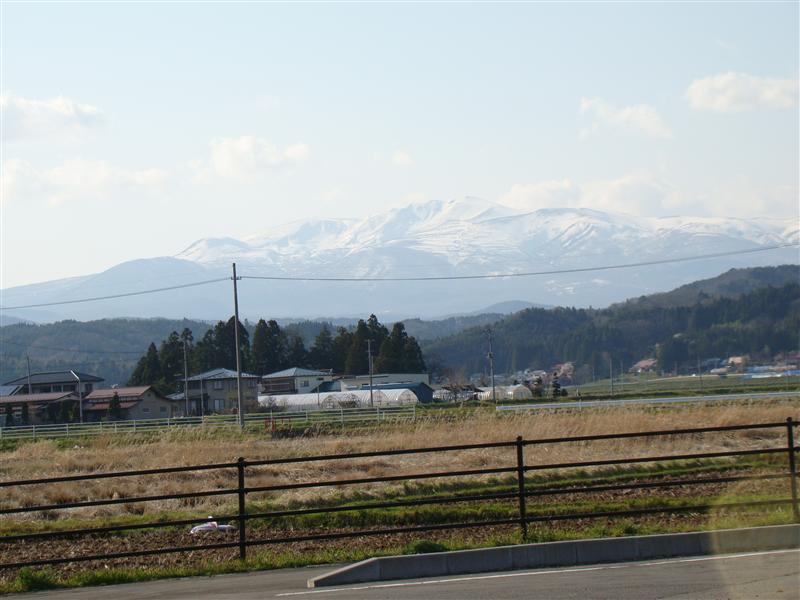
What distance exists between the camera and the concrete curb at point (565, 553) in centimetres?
1224

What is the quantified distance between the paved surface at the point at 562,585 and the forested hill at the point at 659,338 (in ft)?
412

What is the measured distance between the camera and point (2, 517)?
22.5 meters

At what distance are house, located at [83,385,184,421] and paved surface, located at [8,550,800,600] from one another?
2773 inches

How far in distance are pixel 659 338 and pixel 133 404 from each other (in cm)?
11536

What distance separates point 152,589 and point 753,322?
15825cm

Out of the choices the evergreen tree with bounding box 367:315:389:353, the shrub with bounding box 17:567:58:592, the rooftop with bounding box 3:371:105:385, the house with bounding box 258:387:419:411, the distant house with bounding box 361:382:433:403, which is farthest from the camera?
the evergreen tree with bounding box 367:315:389:353

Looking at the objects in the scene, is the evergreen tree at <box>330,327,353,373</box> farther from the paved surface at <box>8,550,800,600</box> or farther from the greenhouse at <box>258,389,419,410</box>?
the paved surface at <box>8,550,800,600</box>

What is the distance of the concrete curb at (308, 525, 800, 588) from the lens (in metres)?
12.2

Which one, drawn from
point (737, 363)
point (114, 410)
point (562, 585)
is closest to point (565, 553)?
point (562, 585)

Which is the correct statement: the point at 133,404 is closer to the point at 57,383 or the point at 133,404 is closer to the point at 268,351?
the point at 57,383

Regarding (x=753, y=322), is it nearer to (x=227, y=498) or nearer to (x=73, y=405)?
(x=73, y=405)

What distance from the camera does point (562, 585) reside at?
11266mm

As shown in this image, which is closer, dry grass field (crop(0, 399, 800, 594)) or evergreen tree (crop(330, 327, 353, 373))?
dry grass field (crop(0, 399, 800, 594))

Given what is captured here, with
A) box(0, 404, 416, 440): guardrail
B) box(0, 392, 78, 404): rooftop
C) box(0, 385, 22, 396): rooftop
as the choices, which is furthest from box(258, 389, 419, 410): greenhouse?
box(0, 385, 22, 396): rooftop
